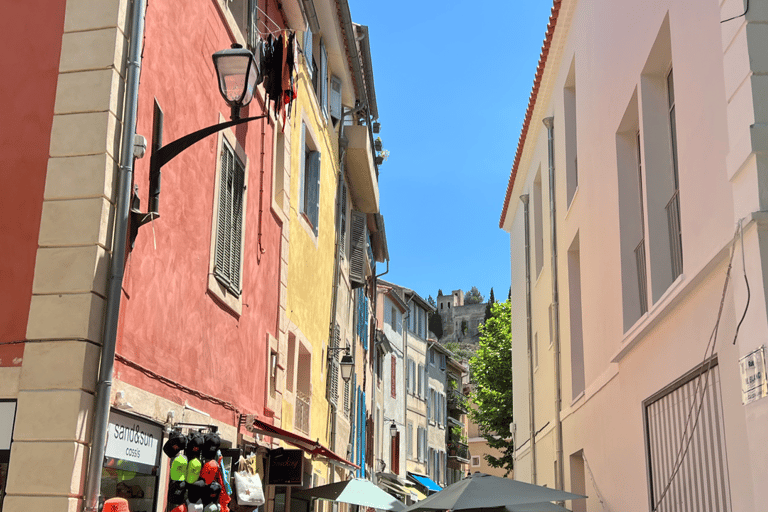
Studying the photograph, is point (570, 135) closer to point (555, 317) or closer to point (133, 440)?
point (555, 317)

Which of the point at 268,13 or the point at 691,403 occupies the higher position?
the point at 268,13

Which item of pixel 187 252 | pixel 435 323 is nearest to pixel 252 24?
pixel 187 252

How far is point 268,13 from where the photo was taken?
13.1 meters

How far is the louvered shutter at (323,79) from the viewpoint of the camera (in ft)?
57.6

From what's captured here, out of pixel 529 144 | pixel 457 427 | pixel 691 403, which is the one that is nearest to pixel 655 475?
pixel 691 403

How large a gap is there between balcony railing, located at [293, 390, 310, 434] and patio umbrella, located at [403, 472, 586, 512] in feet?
12.8

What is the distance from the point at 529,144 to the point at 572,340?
7.42 m

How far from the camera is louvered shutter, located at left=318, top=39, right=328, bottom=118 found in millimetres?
17562

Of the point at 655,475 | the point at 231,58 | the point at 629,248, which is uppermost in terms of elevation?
the point at 231,58

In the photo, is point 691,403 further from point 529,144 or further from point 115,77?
point 529,144

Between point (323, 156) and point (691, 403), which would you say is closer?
point (691, 403)

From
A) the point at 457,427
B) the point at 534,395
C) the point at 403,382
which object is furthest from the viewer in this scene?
the point at 457,427

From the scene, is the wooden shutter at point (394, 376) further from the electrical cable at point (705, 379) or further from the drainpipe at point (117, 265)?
the drainpipe at point (117, 265)

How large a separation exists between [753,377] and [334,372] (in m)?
15.2
